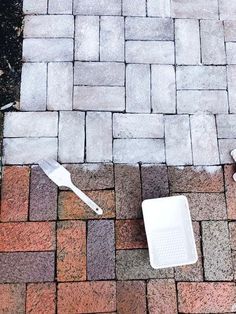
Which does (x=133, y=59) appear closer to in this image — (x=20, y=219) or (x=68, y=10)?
(x=68, y=10)

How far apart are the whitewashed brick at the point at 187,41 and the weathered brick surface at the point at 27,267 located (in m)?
1.32

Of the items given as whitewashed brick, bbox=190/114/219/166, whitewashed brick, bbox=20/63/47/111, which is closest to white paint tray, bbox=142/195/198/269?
whitewashed brick, bbox=190/114/219/166

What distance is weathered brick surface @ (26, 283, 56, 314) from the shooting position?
2197 mm

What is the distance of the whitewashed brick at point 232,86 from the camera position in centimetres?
258

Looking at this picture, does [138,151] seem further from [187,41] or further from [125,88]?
[187,41]

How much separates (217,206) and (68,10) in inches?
55.4

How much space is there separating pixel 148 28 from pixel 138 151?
0.76 meters

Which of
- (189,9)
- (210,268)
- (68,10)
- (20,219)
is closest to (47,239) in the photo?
(20,219)

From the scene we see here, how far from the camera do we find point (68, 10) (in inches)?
106

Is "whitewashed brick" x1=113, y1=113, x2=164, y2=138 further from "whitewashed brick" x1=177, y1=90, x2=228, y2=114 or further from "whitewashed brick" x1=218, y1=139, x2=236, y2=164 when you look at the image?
"whitewashed brick" x1=218, y1=139, x2=236, y2=164

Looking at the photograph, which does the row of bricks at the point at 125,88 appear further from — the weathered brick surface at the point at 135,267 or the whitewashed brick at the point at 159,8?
the weathered brick surface at the point at 135,267

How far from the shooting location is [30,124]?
247cm

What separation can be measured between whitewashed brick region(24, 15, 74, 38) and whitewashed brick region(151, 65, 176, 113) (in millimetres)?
545

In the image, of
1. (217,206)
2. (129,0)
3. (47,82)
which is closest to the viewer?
(217,206)
